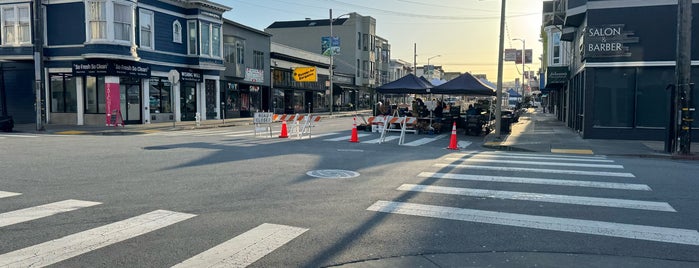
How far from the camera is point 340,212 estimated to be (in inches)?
264

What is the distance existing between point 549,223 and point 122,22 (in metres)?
25.6

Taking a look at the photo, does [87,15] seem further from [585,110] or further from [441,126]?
[585,110]

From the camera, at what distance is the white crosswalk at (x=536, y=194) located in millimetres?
5953

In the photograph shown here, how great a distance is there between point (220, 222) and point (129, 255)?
1.39 meters

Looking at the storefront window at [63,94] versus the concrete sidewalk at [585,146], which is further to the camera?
the storefront window at [63,94]

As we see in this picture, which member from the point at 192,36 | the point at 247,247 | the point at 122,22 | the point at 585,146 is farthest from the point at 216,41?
the point at 247,247

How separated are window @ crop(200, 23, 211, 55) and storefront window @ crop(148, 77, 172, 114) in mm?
3414

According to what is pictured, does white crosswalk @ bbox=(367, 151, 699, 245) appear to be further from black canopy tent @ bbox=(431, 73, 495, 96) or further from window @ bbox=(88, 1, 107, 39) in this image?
window @ bbox=(88, 1, 107, 39)

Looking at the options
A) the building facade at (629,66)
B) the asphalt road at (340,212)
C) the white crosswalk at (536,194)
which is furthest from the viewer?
the building facade at (629,66)

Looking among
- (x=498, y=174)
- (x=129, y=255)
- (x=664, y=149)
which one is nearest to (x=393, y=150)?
(x=498, y=174)

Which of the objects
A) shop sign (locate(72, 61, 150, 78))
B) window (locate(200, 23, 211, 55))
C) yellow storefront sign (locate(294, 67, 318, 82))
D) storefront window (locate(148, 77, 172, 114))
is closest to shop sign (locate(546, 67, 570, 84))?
window (locate(200, 23, 211, 55))

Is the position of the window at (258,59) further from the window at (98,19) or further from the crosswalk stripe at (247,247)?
the crosswalk stripe at (247,247)

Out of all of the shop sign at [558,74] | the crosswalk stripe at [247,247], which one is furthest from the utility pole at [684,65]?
the crosswalk stripe at [247,247]

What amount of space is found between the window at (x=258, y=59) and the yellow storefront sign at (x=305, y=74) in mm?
6804
